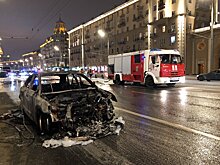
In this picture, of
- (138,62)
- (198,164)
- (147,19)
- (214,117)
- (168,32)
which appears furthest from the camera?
(147,19)

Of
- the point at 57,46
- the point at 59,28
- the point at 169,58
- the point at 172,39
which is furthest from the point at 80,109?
the point at 59,28

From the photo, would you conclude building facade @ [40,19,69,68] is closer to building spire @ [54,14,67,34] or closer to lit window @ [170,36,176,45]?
building spire @ [54,14,67,34]

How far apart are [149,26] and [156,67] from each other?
39.5 m

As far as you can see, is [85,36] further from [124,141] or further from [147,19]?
[124,141]

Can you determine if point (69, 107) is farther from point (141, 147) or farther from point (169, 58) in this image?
point (169, 58)

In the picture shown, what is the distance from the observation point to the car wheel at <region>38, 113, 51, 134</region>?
5.26m

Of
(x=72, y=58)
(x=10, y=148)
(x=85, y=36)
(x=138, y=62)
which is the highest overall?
(x=85, y=36)

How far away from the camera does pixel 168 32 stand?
4669cm

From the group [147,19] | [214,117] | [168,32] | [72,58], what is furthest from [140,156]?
[72,58]

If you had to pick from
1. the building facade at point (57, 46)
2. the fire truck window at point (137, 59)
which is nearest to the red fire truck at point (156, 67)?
the fire truck window at point (137, 59)

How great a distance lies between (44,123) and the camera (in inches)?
212

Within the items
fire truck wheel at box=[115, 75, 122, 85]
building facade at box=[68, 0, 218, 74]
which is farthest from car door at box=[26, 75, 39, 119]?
building facade at box=[68, 0, 218, 74]

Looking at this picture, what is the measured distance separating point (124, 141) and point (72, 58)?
100127 millimetres

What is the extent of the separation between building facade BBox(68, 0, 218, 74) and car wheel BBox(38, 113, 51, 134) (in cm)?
3660
